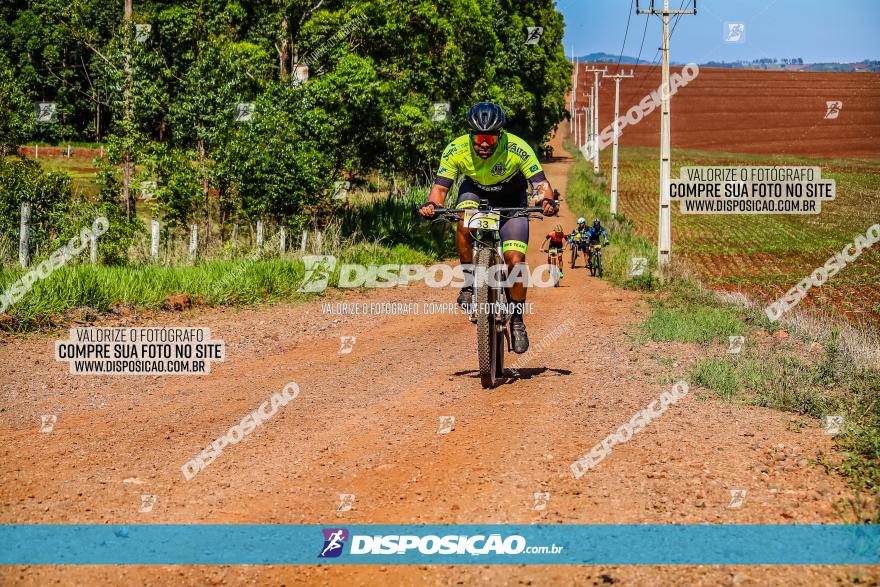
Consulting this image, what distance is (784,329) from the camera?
45.4ft

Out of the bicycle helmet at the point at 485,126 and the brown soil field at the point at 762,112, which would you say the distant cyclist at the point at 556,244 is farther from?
the brown soil field at the point at 762,112

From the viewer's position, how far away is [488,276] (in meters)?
8.55

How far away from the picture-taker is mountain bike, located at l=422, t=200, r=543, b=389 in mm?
8359

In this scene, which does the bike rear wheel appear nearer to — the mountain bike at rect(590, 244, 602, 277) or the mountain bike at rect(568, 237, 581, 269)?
the mountain bike at rect(590, 244, 602, 277)

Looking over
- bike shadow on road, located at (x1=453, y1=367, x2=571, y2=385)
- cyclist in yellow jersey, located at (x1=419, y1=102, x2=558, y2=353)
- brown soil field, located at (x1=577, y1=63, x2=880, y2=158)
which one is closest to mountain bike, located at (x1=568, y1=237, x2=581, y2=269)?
bike shadow on road, located at (x1=453, y1=367, x2=571, y2=385)

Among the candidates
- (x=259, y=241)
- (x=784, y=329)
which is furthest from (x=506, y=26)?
(x=784, y=329)

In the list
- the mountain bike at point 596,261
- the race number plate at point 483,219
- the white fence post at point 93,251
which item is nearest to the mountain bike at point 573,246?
the mountain bike at point 596,261

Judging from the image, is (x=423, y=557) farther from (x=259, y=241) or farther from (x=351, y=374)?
(x=259, y=241)

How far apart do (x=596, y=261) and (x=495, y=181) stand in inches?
628

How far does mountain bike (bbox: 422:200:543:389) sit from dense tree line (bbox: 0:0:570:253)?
13.3m

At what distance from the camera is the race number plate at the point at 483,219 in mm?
8344

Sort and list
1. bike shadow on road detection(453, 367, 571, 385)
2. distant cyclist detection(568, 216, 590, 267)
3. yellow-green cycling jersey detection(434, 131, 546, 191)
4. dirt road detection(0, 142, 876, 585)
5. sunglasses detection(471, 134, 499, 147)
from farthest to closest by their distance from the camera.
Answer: distant cyclist detection(568, 216, 590, 267) → bike shadow on road detection(453, 367, 571, 385) → yellow-green cycling jersey detection(434, 131, 546, 191) → sunglasses detection(471, 134, 499, 147) → dirt road detection(0, 142, 876, 585)

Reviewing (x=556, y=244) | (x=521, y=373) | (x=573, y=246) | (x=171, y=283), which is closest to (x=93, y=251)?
(x=171, y=283)

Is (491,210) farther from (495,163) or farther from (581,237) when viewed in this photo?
(581,237)
